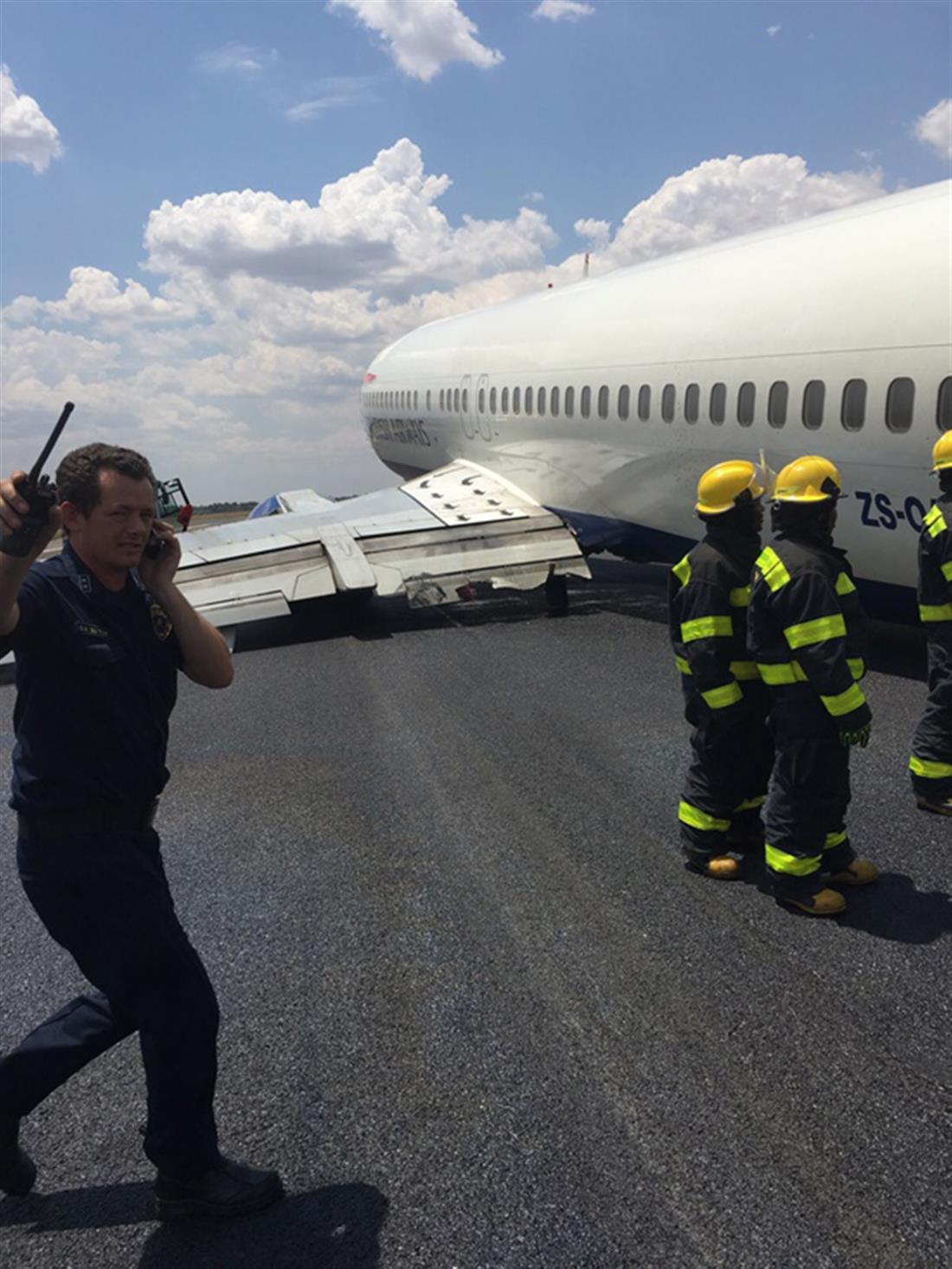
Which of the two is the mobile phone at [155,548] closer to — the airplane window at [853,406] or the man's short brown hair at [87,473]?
the man's short brown hair at [87,473]

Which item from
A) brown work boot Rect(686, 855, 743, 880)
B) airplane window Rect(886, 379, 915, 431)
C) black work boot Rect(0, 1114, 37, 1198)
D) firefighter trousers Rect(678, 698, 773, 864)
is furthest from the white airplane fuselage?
black work boot Rect(0, 1114, 37, 1198)

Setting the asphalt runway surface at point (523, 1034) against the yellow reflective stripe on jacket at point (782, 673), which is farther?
the yellow reflective stripe on jacket at point (782, 673)

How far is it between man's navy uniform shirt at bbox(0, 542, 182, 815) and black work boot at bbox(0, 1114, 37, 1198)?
978mm

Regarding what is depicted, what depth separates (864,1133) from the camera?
3.10 m

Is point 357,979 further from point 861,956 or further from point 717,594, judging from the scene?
point 717,594

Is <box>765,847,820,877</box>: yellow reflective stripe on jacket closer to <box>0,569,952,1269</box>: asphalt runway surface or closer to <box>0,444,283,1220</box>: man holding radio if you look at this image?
<box>0,569,952,1269</box>: asphalt runway surface

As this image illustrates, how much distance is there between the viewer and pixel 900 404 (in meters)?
7.21

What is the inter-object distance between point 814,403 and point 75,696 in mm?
6703

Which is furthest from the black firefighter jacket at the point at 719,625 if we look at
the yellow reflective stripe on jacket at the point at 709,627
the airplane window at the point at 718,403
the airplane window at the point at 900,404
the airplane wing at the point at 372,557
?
the airplane wing at the point at 372,557

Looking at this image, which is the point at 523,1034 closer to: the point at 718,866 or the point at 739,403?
the point at 718,866

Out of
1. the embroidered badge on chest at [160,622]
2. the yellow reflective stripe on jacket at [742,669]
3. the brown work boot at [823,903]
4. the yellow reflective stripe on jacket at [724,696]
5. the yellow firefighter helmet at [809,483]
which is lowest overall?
the brown work boot at [823,903]

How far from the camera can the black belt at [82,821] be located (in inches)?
109

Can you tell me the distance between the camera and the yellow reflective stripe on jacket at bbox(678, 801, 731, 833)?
4.96 m

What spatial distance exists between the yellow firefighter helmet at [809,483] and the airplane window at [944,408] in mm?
2803
